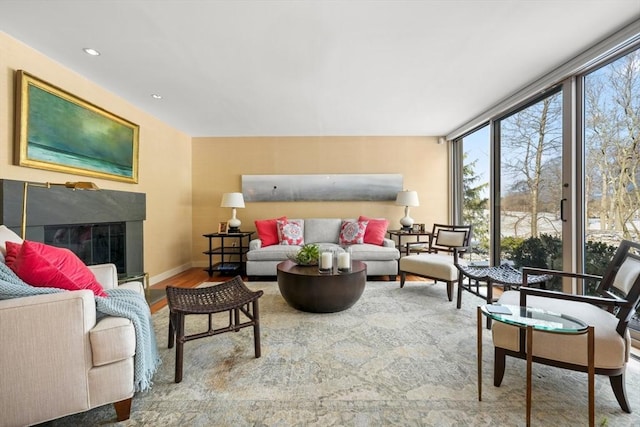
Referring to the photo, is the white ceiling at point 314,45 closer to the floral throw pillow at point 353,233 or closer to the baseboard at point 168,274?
the floral throw pillow at point 353,233

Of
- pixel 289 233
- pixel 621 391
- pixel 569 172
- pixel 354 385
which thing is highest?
pixel 569 172

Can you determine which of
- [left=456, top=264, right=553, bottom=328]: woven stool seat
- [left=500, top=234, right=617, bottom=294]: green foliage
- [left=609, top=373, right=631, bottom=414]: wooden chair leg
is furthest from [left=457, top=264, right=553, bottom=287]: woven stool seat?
[left=609, top=373, right=631, bottom=414]: wooden chair leg

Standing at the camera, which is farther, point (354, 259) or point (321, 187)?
point (321, 187)

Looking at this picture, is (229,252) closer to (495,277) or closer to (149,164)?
(149,164)

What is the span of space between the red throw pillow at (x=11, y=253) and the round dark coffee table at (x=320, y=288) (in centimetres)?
176

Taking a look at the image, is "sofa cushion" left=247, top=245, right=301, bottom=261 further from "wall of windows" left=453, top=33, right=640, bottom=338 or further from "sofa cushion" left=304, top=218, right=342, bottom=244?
"wall of windows" left=453, top=33, right=640, bottom=338

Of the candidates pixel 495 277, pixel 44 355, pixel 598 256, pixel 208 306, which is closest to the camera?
pixel 44 355

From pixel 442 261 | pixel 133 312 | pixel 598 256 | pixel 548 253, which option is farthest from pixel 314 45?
pixel 548 253

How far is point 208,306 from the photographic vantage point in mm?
1769

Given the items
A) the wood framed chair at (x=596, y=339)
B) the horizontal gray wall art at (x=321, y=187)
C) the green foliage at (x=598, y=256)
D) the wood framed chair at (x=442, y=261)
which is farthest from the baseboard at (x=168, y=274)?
the green foliage at (x=598, y=256)

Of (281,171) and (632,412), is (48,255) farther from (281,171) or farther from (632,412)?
(281,171)

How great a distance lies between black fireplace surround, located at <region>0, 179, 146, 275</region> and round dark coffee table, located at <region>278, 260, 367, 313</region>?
1.94 m

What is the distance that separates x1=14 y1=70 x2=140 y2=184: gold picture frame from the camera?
2.11m

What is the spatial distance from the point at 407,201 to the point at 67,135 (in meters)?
4.28
